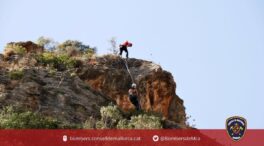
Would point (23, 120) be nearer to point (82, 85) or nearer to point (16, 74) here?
point (16, 74)

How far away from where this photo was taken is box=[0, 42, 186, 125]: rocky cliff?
31.8m

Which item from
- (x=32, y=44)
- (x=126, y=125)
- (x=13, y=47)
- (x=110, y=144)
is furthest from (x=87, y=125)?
(x=32, y=44)

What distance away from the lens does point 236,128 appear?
26.2 m

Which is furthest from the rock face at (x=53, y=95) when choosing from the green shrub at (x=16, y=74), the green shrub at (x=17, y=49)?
the green shrub at (x=17, y=49)

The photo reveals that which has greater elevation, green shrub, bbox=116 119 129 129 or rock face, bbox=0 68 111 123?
rock face, bbox=0 68 111 123

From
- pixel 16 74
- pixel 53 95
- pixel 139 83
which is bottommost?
pixel 53 95

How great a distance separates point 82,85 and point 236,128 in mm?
10971

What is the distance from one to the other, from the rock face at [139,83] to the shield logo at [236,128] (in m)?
11.3

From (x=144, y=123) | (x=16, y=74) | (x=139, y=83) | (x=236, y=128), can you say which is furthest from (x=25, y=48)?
(x=236, y=128)

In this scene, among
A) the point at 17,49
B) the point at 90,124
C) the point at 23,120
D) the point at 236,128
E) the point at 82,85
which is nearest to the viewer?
the point at 236,128

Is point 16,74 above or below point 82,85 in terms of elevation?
above

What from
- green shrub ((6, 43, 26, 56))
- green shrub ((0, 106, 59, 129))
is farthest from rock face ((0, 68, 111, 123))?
green shrub ((6, 43, 26, 56))

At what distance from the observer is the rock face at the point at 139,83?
3819cm

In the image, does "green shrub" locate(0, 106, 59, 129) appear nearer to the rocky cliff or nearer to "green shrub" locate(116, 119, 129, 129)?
the rocky cliff
